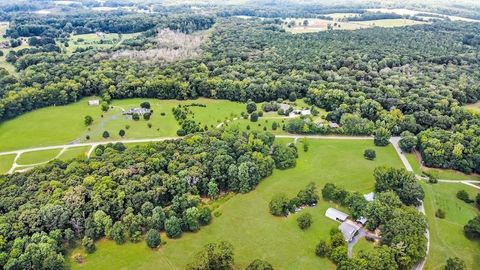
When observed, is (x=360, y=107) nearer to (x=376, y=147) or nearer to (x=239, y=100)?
(x=376, y=147)

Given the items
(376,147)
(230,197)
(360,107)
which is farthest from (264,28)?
(230,197)

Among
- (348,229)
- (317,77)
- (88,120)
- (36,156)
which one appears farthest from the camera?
(317,77)

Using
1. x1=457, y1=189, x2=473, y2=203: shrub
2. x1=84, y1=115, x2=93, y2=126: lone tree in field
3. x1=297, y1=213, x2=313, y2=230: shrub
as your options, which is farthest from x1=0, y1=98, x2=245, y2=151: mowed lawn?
x1=457, y1=189, x2=473, y2=203: shrub

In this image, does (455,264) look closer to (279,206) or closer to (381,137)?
(279,206)

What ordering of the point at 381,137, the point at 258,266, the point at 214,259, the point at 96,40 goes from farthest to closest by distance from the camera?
the point at 96,40
the point at 381,137
the point at 214,259
the point at 258,266

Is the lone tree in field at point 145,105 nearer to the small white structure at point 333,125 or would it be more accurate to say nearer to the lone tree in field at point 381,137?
the small white structure at point 333,125

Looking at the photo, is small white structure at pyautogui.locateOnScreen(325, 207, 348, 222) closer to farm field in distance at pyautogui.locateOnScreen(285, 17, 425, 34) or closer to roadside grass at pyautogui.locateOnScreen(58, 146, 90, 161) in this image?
roadside grass at pyautogui.locateOnScreen(58, 146, 90, 161)

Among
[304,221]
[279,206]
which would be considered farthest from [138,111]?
[304,221]

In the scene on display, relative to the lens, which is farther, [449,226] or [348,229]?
[449,226]

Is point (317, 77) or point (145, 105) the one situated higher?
point (317, 77)
